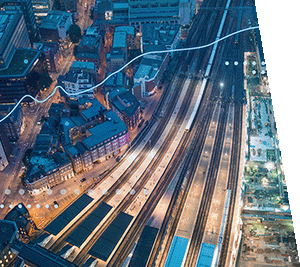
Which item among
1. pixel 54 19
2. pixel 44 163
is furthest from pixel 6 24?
pixel 44 163

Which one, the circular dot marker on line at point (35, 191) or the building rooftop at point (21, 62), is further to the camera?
the building rooftop at point (21, 62)

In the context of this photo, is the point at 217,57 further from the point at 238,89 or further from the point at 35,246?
the point at 35,246

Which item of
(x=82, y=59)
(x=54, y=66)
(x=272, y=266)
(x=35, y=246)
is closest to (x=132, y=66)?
(x=82, y=59)

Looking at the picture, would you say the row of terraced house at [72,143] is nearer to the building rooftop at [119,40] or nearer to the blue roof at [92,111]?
the blue roof at [92,111]

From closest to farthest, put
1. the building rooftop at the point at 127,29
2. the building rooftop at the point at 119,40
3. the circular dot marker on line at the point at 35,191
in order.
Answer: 1. the circular dot marker on line at the point at 35,191
2. the building rooftop at the point at 119,40
3. the building rooftop at the point at 127,29

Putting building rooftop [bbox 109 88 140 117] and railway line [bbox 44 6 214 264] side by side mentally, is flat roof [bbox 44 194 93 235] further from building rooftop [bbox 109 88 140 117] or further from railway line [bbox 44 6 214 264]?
building rooftop [bbox 109 88 140 117]

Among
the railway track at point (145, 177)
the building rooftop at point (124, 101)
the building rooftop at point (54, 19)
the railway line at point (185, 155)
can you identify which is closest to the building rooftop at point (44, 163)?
the railway line at point (185, 155)
